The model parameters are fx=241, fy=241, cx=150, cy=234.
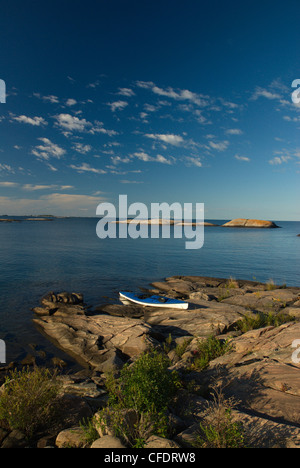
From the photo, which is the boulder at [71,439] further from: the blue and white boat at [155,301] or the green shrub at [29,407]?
the blue and white boat at [155,301]

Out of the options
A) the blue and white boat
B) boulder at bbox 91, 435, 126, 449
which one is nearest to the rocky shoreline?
boulder at bbox 91, 435, 126, 449

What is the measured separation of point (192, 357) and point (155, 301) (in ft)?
33.5

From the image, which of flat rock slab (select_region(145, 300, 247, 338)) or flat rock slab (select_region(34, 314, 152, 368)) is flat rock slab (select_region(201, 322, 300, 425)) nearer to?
flat rock slab (select_region(145, 300, 247, 338))

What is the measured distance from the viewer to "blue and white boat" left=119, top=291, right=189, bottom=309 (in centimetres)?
2014

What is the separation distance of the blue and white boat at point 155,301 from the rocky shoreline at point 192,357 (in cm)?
56

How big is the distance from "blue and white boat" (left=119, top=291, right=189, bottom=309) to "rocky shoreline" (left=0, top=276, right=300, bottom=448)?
1.82ft

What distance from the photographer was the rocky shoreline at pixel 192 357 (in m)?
5.97

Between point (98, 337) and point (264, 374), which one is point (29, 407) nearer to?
point (264, 374)

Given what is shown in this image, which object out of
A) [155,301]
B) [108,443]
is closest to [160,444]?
[108,443]

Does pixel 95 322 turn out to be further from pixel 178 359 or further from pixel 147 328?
pixel 178 359

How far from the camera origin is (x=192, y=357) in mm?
11500

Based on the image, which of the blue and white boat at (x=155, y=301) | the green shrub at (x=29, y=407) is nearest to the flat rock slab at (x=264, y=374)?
the green shrub at (x=29, y=407)

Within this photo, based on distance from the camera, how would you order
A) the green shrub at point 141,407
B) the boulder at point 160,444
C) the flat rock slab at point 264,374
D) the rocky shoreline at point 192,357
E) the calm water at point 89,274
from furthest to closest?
the calm water at point 89,274 → the flat rock slab at point 264,374 → the rocky shoreline at point 192,357 → the green shrub at point 141,407 → the boulder at point 160,444
